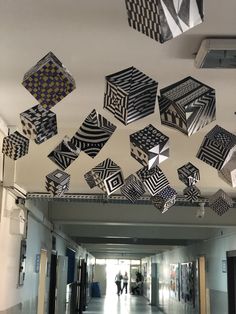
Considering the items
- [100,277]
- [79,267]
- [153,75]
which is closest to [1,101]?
[153,75]

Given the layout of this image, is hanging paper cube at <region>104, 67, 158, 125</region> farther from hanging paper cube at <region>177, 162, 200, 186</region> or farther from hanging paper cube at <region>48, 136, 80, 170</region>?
hanging paper cube at <region>177, 162, 200, 186</region>

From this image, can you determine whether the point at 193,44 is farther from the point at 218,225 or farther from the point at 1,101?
the point at 218,225

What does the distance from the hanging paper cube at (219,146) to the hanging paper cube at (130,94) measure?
3.02 feet

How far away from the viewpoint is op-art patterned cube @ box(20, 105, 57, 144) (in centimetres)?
327

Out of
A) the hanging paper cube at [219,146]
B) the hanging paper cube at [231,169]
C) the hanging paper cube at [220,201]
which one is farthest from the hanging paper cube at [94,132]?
the hanging paper cube at [220,201]

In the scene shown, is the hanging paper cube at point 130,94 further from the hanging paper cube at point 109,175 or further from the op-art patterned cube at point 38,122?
the hanging paper cube at point 109,175

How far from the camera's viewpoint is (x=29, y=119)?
10.7 feet

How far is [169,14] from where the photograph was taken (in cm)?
174

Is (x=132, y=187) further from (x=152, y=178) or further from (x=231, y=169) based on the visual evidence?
(x=231, y=169)

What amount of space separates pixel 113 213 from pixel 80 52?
5792 mm

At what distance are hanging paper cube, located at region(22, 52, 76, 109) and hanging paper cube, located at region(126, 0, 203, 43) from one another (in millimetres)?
919

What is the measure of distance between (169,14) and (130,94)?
3.44 ft

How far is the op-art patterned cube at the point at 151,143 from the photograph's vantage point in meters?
3.49

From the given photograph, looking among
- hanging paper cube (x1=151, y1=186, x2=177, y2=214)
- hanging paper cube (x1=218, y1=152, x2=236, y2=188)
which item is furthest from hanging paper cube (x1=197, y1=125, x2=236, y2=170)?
hanging paper cube (x1=151, y1=186, x2=177, y2=214)
